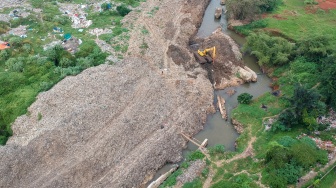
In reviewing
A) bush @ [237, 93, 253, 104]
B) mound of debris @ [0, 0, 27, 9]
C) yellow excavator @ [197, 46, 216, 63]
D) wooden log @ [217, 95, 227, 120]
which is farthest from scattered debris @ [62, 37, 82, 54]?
bush @ [237, 93, 253, 104]

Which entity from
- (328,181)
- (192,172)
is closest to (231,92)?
(192,172)

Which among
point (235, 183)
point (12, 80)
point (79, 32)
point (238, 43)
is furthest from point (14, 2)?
point (235, 183)

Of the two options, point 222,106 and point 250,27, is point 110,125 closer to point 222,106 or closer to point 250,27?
point 222,106

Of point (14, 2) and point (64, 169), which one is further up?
point (14, 2)

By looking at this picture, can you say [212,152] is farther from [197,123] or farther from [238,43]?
[238,43]

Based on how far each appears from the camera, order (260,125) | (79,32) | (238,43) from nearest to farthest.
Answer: (260,125) → (79,32) → (238,43)

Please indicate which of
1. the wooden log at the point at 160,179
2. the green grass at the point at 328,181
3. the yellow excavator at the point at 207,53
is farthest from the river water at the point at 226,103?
the green grass at the point at 328,181
